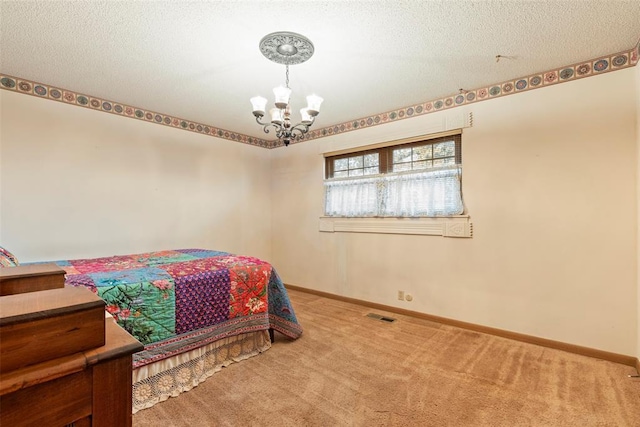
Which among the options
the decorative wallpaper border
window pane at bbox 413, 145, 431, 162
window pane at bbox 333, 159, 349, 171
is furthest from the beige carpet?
the decorative wallpaper border

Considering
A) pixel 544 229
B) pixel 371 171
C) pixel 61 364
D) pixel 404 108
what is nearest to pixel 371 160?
pixel 371 171

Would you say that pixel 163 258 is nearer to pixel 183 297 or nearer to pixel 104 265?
pixel 104 265

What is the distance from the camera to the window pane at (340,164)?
4.09 m

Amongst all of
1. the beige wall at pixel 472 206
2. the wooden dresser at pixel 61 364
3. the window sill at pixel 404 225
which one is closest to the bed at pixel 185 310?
the beige wall at pixel 472 206

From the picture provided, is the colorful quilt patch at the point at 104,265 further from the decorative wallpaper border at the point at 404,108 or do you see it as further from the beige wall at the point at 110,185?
the decorative wallpaper border at the point at 404,108

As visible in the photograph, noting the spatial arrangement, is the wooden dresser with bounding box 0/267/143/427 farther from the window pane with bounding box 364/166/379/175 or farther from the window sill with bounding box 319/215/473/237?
the window pane with bounding box 364/166/379/175

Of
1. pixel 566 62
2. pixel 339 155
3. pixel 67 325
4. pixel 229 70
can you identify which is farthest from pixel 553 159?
pixel 67 325

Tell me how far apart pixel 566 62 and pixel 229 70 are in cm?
282

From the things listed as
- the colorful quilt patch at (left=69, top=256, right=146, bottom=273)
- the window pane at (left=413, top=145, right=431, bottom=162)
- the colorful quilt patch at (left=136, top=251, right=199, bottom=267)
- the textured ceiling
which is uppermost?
the textured ceiling

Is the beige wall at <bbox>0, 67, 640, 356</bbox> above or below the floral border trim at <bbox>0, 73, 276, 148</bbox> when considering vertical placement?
below

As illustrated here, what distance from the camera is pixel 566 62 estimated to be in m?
2.46

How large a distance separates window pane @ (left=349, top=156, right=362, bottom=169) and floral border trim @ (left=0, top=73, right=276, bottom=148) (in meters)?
1.74

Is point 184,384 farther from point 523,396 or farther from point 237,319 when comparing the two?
point 523,396

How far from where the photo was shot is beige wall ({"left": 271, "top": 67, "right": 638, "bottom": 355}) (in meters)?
2.34
